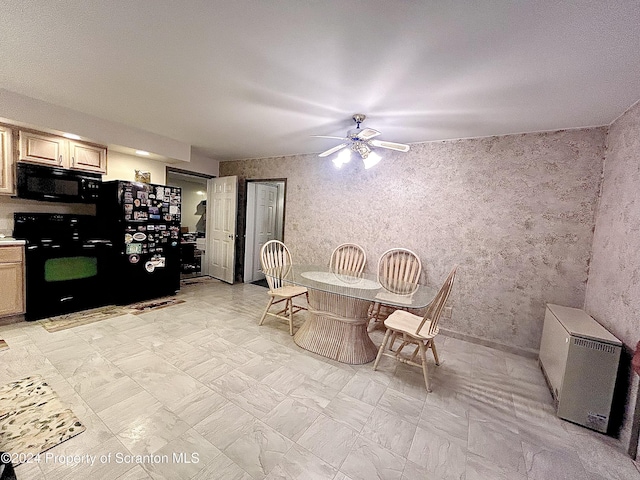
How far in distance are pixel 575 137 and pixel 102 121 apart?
5248 mm

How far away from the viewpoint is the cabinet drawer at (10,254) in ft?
8.77

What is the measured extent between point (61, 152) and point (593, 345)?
18.0ft

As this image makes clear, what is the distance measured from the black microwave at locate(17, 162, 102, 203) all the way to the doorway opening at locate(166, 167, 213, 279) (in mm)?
2317

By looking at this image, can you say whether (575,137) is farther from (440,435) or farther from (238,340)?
(238,340)

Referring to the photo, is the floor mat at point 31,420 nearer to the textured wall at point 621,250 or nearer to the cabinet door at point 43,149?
the cabinet door at point 43,149

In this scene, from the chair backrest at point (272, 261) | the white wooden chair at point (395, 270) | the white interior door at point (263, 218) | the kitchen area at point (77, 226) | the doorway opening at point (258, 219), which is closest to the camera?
the kitchen area at point (77, 226)

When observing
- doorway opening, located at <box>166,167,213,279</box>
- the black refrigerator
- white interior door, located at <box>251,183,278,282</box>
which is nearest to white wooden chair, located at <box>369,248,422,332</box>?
white interior door, located at <box>251,183,278,282</box>

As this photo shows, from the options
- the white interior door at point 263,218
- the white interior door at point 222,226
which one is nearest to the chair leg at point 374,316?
the white interior door at point 263,218

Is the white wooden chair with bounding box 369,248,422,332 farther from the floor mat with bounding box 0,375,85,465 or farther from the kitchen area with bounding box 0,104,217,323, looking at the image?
the kitchen area with bounding box 0,104,217,323

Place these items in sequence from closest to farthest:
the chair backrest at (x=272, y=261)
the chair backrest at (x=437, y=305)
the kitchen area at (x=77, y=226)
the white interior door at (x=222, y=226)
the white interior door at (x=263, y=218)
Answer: the chair backrest at (x=437, y=305) < the kitchen area at (x=77, y=226) < the chair backrest at (x=272, y=261) < the white interior door at (x=222, y=226) < the white interior door at (x=263, y=218)

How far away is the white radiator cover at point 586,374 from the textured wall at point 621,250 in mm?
104

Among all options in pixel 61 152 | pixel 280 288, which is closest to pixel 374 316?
pixel 280 288

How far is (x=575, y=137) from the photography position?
2512 millimetres

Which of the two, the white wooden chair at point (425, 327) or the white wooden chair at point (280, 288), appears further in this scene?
the white wooden chair at point (280, 288)
